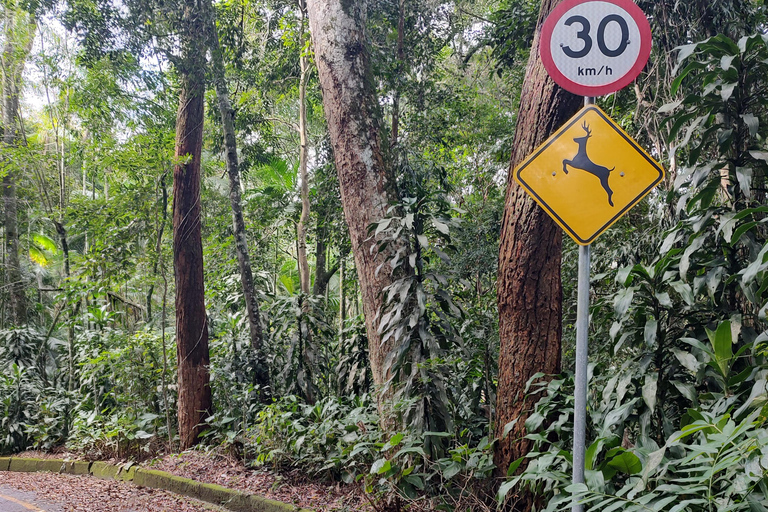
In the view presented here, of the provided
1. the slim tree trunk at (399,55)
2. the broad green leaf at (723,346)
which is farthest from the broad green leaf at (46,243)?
the broad green leaf at (723,346)

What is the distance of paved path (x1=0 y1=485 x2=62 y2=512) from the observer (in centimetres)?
569

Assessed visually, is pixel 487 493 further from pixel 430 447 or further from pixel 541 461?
pixel 541 461

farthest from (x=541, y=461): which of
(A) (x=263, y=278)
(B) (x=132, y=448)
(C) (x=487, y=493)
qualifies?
(A) (x=263, y=278)

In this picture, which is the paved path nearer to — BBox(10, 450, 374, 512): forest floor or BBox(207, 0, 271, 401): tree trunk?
BBox(10, 450, 374, 512): forest floor

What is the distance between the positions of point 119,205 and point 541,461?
737 cm

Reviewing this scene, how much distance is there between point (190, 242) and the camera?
785 cm

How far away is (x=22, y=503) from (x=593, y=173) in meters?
6.95

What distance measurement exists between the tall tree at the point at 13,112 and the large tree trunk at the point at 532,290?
1218cm

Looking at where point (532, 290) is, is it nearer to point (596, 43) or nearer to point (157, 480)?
point (596, 43)

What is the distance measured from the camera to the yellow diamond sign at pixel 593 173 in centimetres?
263

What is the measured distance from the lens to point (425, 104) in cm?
853

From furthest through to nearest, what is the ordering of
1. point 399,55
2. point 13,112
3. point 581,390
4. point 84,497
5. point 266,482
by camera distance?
point 13,112 → point 399,55 → point 84,497 → point 266,482 → point 581,390

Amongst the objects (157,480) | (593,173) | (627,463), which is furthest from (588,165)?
(157,480)

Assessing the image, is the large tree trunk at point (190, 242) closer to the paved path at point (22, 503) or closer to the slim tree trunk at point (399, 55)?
the paved path at point (22, 503)
